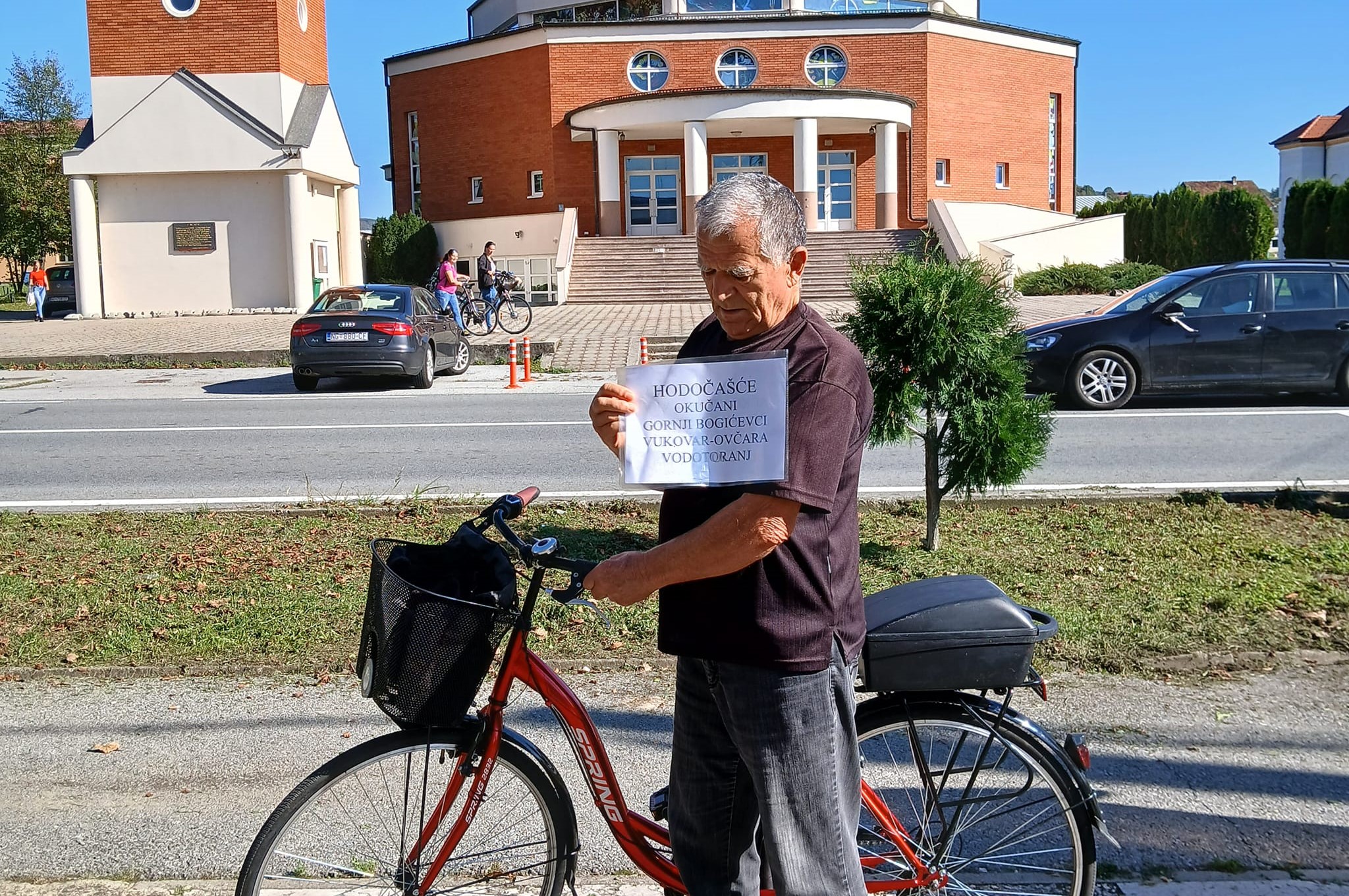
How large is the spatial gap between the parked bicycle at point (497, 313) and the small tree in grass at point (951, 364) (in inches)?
746

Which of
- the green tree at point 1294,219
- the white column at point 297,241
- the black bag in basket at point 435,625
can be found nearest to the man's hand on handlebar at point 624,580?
the black bag in basket at point 435,625

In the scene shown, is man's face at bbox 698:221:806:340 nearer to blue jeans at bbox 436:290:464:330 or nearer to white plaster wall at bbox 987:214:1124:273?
blue jeans at bbox 436:290:464:330

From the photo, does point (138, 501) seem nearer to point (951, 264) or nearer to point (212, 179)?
point (951, 264)

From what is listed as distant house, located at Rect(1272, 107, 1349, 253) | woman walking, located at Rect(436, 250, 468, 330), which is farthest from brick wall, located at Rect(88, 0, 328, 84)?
distant house, located at Rect(1272, 107, 1349, 253)

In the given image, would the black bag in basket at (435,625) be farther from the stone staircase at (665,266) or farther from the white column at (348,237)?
the white column at (348,237)

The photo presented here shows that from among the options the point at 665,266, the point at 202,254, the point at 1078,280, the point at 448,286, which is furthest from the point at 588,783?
the point at 202,254

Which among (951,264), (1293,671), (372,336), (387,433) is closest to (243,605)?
(951,264)

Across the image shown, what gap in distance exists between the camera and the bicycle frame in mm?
2869

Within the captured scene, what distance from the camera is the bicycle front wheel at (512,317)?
85.3 ft

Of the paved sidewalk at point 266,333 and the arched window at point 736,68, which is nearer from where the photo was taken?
the paved sidewalk at point 266,333

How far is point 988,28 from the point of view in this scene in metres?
42.7

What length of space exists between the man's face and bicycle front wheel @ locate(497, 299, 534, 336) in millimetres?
22635

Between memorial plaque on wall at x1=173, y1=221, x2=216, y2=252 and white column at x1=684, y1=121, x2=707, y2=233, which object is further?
white column at x1=684, y1=121, x2=707, y2=233

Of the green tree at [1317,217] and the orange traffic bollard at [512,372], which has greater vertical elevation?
the green tree at [1317,217]
